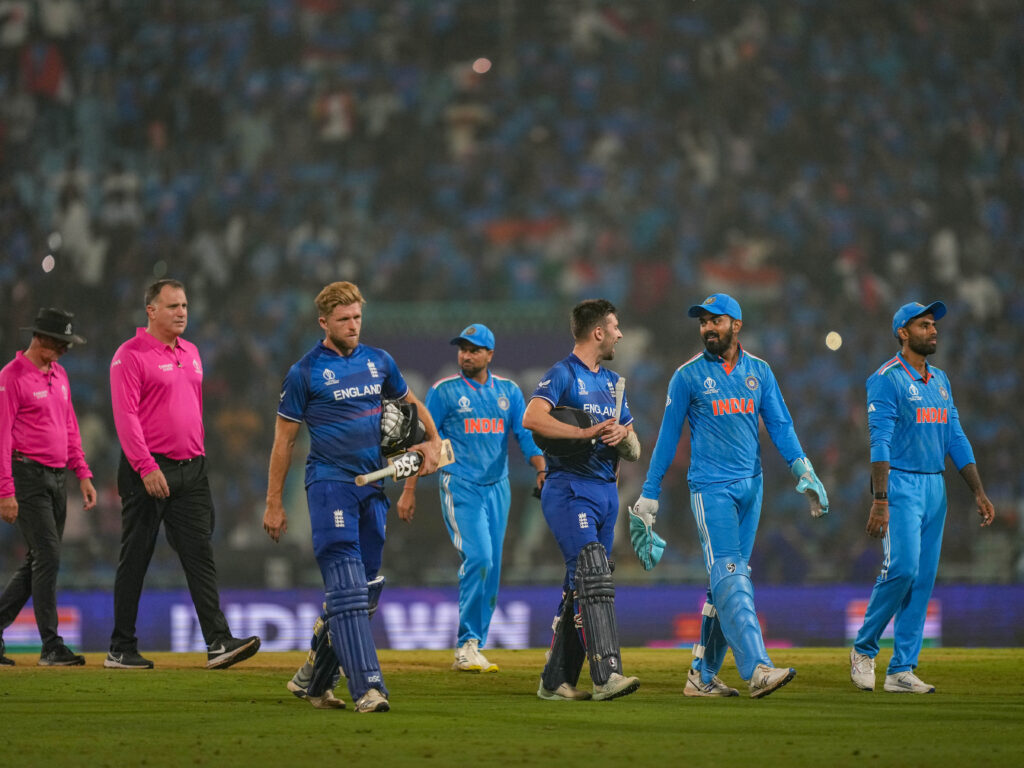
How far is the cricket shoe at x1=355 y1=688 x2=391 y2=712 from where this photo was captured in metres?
7.49

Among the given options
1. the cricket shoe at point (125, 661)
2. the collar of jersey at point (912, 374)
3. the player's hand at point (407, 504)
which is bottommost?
the cricket shoe at point (125, 661)

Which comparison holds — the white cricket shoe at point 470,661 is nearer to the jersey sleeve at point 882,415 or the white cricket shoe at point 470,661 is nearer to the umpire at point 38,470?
the umpire at point 38,470

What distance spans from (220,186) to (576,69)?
256 inches

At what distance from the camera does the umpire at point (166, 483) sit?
9742 millimetres

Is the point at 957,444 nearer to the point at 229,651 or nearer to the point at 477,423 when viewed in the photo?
the point at 477,423

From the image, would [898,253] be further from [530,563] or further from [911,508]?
[911,508]

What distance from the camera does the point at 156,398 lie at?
32.3 feet

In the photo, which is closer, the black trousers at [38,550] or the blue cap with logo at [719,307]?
the blue cap with logo at [719,307]

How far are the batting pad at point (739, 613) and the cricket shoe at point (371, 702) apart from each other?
214 centimetres

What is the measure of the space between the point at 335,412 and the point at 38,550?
367 centimetres

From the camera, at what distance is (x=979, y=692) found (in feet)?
29.9

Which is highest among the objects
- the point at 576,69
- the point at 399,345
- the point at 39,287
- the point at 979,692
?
the point at 576,69

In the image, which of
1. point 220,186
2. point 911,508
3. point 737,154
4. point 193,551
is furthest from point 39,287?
point 911,508

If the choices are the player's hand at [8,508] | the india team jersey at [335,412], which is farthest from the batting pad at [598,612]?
the player's hand at [8,508]
